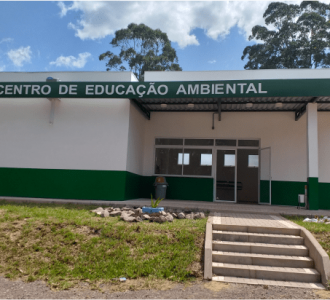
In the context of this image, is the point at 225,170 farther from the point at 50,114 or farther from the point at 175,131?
the point at 50,114

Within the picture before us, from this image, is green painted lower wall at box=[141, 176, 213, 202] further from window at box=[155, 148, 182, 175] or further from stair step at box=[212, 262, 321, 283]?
stair step at box=[212, 262, 321, 283]

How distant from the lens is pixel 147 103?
1231cm

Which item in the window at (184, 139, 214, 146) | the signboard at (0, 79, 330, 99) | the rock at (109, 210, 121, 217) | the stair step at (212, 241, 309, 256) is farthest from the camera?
the window at (184, 139, 214, 146)

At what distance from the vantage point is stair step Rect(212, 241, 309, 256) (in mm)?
6281

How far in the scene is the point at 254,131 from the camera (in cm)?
1311

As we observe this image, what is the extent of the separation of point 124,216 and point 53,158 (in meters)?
4.89

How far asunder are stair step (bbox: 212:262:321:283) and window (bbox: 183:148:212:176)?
7558mm

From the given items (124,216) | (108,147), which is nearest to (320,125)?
(108,147)

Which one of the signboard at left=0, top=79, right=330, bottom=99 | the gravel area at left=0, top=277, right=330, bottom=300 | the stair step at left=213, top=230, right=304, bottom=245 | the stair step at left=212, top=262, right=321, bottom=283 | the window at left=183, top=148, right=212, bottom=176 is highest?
the signboard at left=0, top=79, right=330, bottom=99

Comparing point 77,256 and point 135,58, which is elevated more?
point 135,58

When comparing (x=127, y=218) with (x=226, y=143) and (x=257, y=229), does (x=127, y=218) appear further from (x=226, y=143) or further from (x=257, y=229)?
(x=226, y=143)

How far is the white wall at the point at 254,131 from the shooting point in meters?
12.7

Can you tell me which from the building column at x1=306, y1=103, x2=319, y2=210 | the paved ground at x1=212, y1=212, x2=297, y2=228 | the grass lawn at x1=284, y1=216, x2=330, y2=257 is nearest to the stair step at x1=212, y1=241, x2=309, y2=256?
the grass lawn at x1=284, y1=216, x2=330, y2=257

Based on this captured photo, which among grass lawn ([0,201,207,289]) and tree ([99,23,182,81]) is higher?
tree ([99,23,182,81])
